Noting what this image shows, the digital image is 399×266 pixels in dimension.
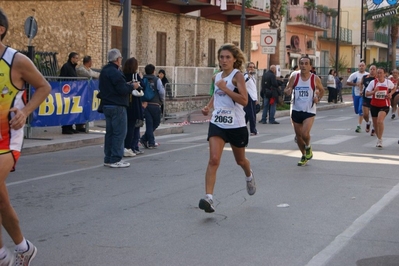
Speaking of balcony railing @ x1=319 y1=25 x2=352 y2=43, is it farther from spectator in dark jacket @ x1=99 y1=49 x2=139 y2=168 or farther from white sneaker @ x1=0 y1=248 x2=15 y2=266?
white sneaker @ x1=0 y1=248 x2=15 y2=266

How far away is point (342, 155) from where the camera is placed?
45.9 feet

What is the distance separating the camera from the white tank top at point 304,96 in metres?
12.5

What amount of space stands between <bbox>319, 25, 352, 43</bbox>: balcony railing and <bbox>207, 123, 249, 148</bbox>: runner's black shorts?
52177 mm

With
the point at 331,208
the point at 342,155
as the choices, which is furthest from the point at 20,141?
the point at 342,155

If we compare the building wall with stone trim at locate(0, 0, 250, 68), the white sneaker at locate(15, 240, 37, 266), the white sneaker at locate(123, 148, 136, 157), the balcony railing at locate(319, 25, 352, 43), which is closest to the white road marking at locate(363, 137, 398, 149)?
the white sneaker at locate(123, 148, 136, 157)

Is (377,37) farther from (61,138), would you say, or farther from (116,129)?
(116,129)

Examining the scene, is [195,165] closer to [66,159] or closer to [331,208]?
[66,159]

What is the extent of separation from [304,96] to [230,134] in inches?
179

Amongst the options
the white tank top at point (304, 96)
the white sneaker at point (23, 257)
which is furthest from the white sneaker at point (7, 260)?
the white tank top at point (304, 96)

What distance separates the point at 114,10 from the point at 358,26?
47.0 metres

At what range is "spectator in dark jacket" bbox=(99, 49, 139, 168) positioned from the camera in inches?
473

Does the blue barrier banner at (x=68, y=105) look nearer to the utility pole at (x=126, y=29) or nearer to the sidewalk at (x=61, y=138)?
the sidewalk at (x=61, y=138)

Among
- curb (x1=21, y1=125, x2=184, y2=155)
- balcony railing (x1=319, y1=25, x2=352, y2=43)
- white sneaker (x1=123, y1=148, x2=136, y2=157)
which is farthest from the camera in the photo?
balcony railing (x1=319, y1=25, x2=352, y2=43)

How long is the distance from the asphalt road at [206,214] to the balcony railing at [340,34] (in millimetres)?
47526
